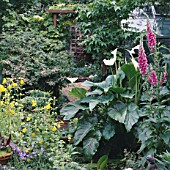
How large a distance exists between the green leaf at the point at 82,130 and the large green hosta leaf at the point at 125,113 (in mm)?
292

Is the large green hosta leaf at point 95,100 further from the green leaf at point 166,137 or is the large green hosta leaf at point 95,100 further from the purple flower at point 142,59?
the purple flower at point 142,59

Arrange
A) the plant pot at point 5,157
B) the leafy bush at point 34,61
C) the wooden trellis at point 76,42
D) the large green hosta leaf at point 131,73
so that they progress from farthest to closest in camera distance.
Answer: the wooden trellis at point 76,42, the leafy bush at point 34,61, the large green hosta leaf at point 131,73, the plant pot at point 5,157

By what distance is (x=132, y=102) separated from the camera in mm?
4277

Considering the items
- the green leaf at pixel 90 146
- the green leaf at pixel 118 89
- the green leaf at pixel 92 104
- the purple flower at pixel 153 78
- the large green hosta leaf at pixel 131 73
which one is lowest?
the green leaf at pixel 90 146

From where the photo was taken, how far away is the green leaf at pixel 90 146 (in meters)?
4.00

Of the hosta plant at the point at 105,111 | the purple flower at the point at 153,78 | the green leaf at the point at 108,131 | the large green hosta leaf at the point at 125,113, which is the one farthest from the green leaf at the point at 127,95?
the purple flower at the point at 153,78

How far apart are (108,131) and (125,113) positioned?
0.28m

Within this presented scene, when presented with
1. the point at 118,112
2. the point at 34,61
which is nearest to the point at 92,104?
the point at 118,112

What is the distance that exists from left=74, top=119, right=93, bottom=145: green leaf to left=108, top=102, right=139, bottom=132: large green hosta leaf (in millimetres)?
292

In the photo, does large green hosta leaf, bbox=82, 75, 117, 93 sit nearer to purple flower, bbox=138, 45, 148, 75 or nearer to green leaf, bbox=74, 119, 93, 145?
green leaf, bbox=74, 119, 93, 145

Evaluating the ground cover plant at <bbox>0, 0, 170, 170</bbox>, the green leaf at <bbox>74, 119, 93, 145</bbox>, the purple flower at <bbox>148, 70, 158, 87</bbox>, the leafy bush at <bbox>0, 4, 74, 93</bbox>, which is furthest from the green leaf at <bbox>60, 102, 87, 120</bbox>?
the purple flower at <bbox>148, 70, 158, 87</bbox>

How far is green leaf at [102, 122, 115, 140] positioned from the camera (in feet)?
13.4

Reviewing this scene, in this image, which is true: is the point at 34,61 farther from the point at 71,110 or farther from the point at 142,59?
the point at 142,59

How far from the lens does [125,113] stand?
13.5 ft
